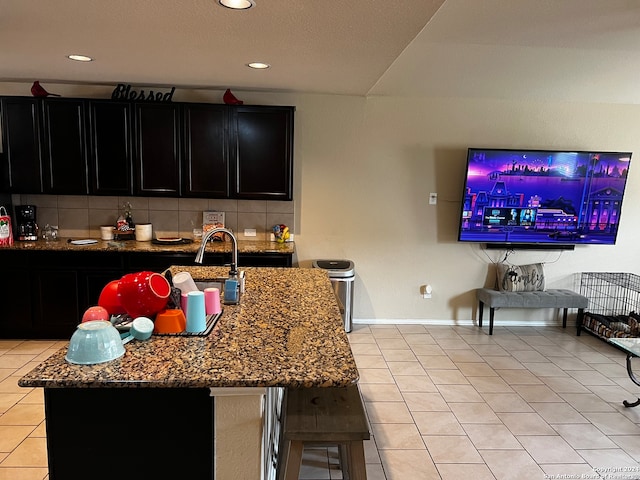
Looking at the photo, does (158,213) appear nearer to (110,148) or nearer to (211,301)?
(110,148)

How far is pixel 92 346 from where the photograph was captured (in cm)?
150

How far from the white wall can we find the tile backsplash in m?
0.34

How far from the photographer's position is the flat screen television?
4367mm

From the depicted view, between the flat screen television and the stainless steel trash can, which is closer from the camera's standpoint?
the stainless steel trash can

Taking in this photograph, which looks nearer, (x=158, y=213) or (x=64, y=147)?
(x=64, y=147)

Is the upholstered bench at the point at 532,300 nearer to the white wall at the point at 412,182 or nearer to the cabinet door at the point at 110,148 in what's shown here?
the white wall at the point at 412,182

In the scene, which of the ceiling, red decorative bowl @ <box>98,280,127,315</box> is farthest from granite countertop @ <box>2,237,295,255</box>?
red decorative bowl @ <box>98,280,127,315</box>

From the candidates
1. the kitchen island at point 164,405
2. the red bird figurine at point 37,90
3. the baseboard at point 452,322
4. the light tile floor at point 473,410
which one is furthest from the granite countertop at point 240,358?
the red bird figurine at point 37,90

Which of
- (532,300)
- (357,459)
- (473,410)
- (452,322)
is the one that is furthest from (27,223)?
(532,300)

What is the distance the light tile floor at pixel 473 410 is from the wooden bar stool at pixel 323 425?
657 mm

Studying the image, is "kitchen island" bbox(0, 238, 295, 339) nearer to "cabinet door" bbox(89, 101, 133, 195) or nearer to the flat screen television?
"cabinet door" bbox(89, 101, 133, 195)

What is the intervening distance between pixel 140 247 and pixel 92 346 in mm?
2626

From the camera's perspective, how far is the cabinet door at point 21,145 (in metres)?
3.96

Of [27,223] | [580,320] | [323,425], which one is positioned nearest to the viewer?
[323,425]
